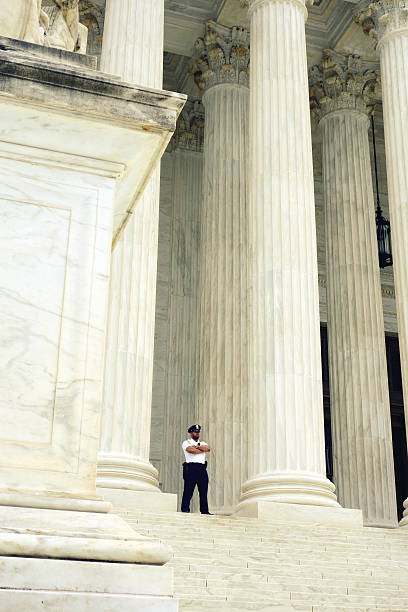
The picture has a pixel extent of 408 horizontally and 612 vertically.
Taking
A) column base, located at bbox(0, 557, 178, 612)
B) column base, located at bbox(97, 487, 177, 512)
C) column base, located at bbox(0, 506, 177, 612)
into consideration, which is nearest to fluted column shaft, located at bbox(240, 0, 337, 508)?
column base, located at bbox(97, 487, 177, 512)

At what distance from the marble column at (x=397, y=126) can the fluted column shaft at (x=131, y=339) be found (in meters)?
9.64

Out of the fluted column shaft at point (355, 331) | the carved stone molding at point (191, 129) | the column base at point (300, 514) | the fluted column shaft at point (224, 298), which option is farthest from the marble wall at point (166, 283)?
the column base at point (300, 514)

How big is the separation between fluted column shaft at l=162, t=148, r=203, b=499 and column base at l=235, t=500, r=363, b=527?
566 inches

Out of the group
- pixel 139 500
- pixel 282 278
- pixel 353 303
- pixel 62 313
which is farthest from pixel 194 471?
pixel 62 313

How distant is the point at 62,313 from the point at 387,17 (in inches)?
1302

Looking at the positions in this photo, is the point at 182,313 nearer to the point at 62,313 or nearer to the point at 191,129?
the point at 191,129

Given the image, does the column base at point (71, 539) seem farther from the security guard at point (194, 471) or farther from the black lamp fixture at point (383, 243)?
the black lamp fixture at point (383, 243)

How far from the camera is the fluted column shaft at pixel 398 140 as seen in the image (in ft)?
105

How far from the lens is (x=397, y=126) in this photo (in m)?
34.2

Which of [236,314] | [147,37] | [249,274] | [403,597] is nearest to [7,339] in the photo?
[403,597]

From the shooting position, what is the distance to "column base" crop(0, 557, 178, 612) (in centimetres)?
532

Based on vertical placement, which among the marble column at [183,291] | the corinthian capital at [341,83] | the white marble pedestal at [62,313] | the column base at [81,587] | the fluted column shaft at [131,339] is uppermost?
the corinthian capital at [341,83]

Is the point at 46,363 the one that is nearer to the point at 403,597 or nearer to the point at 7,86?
the point at 7,86

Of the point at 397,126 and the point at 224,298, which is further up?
the point at 397,126
